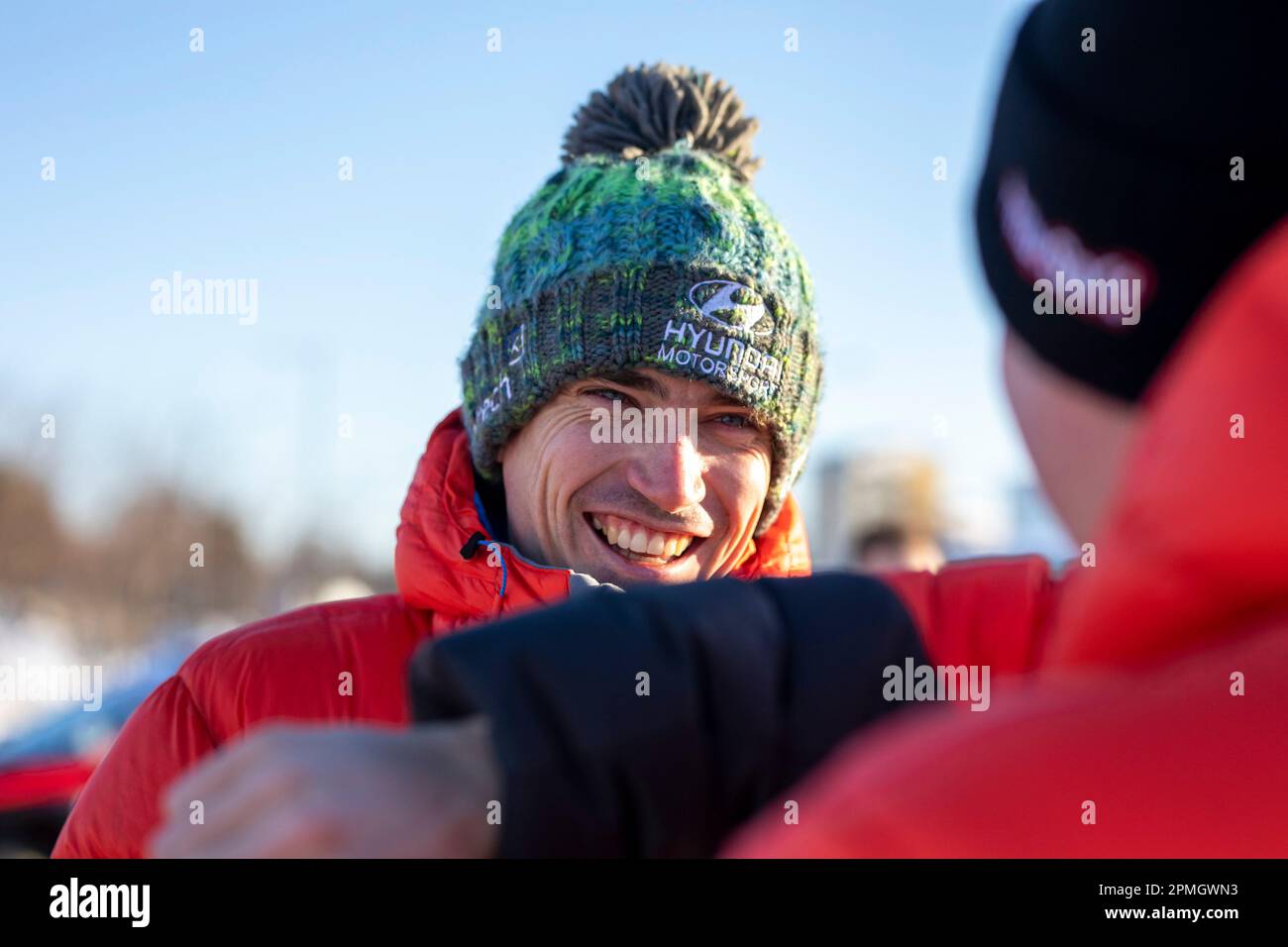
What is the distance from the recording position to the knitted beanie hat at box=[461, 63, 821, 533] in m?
2.68

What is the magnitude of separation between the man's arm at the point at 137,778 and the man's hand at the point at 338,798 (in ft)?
4.71

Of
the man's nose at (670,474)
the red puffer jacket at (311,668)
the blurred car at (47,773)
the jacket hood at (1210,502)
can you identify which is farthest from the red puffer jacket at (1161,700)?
the blurred car at (47,773)

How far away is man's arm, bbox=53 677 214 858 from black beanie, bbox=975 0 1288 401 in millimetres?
1818

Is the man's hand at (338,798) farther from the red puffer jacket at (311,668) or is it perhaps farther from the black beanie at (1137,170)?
the red puffer jacket at (311,668)

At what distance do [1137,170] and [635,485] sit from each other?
69.7 inches

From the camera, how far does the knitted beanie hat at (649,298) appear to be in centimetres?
268

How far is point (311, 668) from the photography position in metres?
2.44

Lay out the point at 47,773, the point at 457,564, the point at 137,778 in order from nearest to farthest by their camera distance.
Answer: the point at 137,778, the point at 457,564, the point at 47,773

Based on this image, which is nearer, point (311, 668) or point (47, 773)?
point (311, 668)

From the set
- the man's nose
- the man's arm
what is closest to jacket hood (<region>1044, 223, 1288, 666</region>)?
the man's nose
